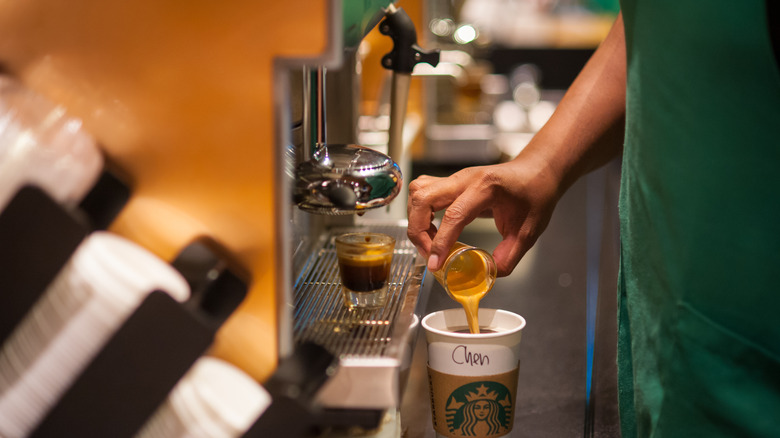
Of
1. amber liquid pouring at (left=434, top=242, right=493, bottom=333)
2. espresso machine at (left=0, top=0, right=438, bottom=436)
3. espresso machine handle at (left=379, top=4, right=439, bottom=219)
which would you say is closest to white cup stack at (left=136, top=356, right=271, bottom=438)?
espresso machine at (left=0, top=0, right=438, bottom=436)

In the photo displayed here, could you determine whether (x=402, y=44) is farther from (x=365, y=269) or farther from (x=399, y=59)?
(x=365, y=269)

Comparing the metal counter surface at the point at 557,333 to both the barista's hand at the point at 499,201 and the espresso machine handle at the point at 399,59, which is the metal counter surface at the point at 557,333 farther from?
the espresso machine handle at the point at 399,59

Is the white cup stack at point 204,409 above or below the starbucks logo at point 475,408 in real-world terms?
above

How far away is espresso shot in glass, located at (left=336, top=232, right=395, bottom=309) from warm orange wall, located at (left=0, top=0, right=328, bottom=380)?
23 centimetres

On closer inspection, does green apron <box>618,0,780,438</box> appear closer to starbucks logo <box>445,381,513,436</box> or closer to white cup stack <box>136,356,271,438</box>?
starbucks logo <box>445,381,513,436</box>

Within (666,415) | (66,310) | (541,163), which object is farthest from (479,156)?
(66,310)

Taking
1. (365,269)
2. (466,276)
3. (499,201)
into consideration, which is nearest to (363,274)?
(365,269)

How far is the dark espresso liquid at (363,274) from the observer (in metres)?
0.94

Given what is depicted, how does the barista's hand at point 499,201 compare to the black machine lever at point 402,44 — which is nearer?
the barista's hand at point 499,201

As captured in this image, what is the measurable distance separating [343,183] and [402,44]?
0.40 meters

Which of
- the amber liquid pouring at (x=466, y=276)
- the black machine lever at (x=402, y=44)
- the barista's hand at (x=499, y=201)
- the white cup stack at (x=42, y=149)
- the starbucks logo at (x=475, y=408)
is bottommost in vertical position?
the starbucks logo at (x=475, y=408)

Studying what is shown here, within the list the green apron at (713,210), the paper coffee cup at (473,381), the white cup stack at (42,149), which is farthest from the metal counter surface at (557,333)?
the white cup stack at (42,149)

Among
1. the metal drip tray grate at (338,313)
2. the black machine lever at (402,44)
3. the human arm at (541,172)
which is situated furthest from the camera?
the black machine lever at (402,44)

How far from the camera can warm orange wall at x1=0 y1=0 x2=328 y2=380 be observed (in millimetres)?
684
